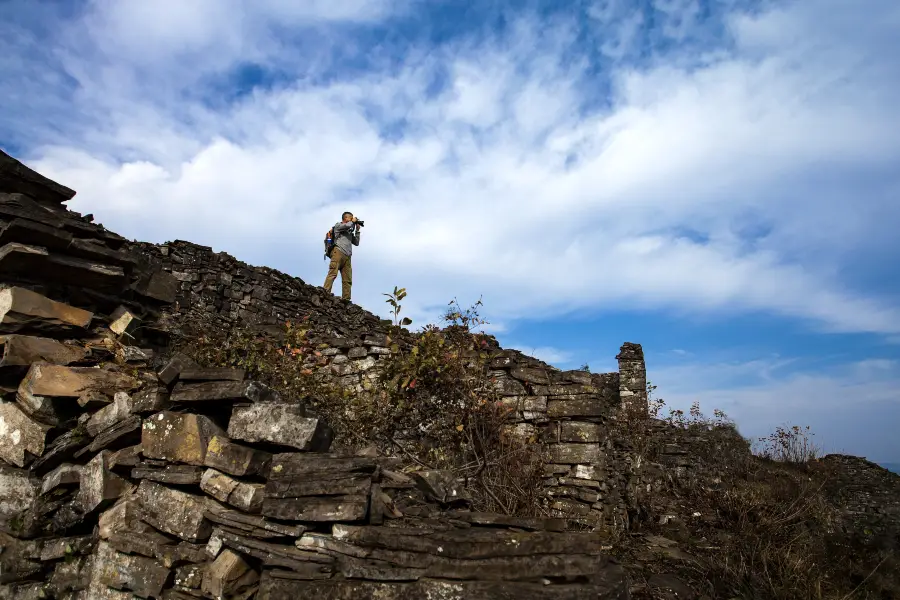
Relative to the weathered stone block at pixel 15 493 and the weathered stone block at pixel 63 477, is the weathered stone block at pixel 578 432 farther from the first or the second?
the weathered stone block at pixel 15 493

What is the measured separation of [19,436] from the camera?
4262 mm

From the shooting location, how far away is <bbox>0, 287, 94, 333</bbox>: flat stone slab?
456 centimetres

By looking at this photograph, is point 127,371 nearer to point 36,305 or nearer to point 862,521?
point 36,305

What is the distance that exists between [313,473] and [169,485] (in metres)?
1.16

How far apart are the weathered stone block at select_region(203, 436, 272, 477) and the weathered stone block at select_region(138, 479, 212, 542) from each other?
0.26m

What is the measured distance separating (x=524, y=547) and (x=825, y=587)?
5579 mm

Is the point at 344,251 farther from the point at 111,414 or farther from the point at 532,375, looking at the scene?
the point at 111,414

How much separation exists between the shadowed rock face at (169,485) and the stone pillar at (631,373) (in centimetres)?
1382

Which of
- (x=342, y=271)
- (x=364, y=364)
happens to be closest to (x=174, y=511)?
(x=364, y=364)

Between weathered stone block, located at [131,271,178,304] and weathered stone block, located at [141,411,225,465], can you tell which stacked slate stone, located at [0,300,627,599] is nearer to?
weathered stone block, located at [141,411,225,465]

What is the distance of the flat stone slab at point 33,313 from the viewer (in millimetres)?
4562

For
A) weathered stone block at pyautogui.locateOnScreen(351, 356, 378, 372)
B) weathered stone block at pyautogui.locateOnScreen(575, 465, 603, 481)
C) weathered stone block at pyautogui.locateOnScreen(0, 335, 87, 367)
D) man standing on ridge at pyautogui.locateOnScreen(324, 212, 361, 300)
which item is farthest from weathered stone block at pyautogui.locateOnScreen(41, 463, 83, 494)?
man standing on ridge at pyautogui.locateOnScreen(324, 212, 361, 300)

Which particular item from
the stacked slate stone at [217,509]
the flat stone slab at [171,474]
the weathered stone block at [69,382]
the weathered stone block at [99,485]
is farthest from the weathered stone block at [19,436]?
the flat stone slab at [171,474]

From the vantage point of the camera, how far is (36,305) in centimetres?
468
